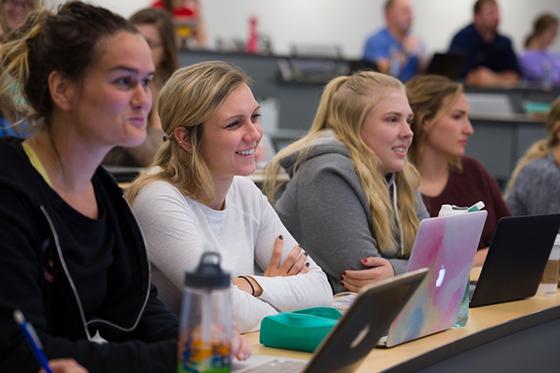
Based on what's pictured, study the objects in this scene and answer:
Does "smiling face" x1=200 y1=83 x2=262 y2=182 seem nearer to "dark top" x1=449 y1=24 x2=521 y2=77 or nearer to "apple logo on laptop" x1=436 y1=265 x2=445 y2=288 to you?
"apple logo on laptop" x1=436 y1=265 x2=445 y2=288

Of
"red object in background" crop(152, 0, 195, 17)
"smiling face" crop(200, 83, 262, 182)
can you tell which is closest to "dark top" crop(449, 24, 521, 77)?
"red object in background" crop(152, 0, 195, 17)

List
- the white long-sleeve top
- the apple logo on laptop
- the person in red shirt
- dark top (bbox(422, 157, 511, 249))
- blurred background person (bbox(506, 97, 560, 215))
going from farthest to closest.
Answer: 1. the person in red shirt
2. blurred background person (bbox(506, 97, 560, 215))
3. dark top (bbox(422, 157, 511, 249))
4. the white long-sleeve top
5. the apple logo on laptop

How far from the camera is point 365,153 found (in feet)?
10.2

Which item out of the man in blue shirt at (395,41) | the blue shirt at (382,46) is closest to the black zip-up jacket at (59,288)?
the man in blue shirt at (395,41)

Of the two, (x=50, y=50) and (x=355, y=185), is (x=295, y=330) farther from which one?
(x=355, y=185)

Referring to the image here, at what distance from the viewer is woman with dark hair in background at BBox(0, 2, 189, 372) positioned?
1702 mm

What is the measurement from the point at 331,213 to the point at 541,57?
7478 mm

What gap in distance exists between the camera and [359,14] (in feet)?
39.4

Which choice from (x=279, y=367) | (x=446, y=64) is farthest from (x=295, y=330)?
(x=446, y=64)

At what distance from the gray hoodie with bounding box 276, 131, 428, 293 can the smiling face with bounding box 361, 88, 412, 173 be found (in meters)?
0.11

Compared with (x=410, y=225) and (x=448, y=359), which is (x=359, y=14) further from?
(x=448, y=359)

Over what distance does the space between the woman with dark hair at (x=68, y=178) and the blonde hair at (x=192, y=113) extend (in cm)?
52

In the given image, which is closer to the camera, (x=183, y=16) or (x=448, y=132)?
(x=448, y=132)

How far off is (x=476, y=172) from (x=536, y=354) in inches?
53.7
